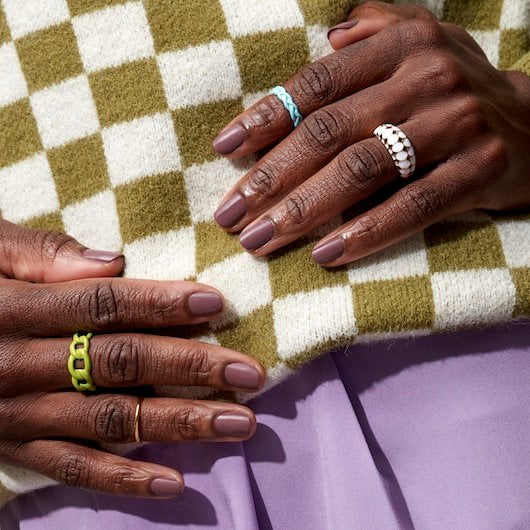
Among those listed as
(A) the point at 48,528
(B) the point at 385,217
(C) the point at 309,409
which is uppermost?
(B) the point at 385,217

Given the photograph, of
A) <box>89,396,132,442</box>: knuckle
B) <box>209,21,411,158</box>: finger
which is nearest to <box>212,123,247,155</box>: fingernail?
<box>209,21,411,158</box>: finger

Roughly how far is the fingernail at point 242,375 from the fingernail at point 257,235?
0.13 meters

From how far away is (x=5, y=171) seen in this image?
0.79 meters

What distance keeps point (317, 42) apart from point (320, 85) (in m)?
0.08

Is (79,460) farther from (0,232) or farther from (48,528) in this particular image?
(0,232)

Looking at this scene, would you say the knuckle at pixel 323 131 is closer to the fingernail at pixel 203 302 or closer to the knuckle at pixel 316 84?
the knuckle at pixel 316 84

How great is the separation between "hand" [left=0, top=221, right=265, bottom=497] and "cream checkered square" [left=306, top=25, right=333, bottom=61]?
31 cm

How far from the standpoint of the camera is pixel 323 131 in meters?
0.66

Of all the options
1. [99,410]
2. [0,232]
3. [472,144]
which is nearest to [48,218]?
[0,232]

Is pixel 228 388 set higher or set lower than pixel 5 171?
lower

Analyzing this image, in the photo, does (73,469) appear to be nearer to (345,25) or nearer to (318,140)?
(318,140)

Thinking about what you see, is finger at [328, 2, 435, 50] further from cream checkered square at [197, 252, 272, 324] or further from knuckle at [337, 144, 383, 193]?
cream checkered square at [197, 252, 272, 324]

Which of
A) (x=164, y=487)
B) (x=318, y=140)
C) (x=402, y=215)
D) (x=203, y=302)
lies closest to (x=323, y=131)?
(x=318, y=140)

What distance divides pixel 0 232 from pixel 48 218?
60 mm
